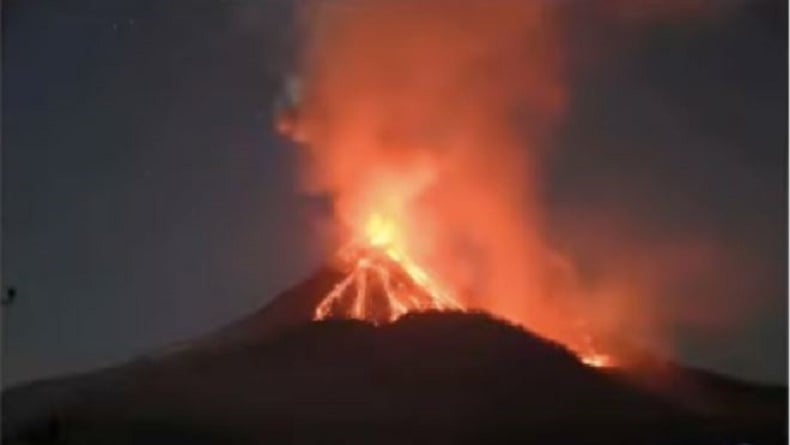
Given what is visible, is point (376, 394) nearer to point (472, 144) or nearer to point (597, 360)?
point (597, 360)

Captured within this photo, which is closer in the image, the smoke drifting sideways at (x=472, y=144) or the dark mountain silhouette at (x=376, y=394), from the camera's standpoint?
the dark mountain silhouette at (x=376, y=394)

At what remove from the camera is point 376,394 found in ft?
13.0

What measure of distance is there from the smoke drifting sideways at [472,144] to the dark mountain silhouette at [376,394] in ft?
0.48

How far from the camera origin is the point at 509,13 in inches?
161

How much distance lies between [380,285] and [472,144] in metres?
0.57

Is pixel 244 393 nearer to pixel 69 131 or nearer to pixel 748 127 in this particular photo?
pixel 69 131

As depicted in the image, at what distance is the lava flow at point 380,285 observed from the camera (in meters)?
3.99

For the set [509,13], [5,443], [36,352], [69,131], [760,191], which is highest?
[509,13]

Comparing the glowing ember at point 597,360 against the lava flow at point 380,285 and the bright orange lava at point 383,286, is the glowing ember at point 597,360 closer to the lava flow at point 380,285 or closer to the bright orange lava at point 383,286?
the bright orange lava at point 383,286

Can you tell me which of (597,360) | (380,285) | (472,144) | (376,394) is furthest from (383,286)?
(597,360)

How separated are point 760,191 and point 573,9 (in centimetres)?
88

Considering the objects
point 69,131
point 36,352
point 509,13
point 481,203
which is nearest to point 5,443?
point 36,352

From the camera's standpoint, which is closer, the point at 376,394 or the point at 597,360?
the point at 376,394

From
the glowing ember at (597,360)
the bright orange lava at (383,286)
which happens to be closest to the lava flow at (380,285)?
the bright orange lava at (383,286)
